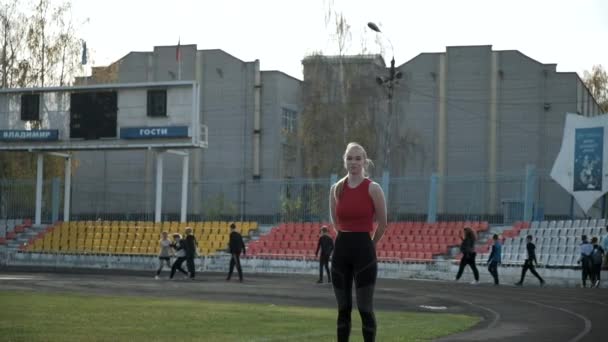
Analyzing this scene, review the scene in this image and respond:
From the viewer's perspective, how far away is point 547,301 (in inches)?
923

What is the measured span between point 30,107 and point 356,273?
41.6 metres

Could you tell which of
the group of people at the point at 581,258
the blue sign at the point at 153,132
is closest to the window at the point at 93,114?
the blue sign at the point at 153,132

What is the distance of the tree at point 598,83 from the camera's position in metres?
87.7

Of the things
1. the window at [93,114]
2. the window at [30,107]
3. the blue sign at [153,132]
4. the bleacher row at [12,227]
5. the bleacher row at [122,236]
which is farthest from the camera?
the bleacher row at [12,227]

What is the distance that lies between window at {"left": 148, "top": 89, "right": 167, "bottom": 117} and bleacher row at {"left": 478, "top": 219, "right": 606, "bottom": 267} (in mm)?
15628

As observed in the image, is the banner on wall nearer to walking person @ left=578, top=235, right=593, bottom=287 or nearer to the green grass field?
walking person @ left=578, top=235, right=593, bottom=287

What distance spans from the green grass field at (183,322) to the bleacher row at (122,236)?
24.7 m

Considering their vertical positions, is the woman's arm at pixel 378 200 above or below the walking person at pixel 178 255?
above

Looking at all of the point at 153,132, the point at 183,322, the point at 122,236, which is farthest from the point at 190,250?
the point at 183,322

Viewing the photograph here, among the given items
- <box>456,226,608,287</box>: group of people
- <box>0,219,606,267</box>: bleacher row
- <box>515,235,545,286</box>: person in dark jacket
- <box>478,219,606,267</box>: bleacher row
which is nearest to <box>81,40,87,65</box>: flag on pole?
<box>0,219,606,267</box>: bleacher row

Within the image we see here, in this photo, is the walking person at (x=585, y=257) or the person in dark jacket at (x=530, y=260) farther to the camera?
the person in dark jacket at (x=530, y=260)

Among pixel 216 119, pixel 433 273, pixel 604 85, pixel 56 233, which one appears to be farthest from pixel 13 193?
pixel 604 85

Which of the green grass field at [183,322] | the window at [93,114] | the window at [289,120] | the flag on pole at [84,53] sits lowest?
the green grass field at [183,322]

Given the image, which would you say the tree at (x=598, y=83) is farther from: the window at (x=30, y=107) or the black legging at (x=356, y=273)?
the black legging at (x=356, y=273)
